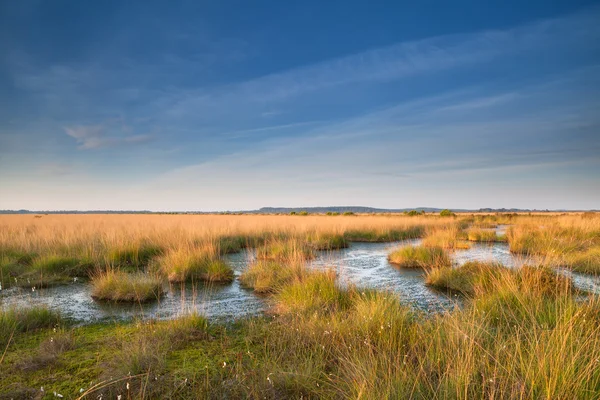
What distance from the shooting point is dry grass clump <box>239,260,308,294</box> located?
844cm

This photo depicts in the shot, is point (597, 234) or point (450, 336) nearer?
point (450, 336)

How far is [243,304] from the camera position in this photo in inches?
292

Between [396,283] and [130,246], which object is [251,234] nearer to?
[130,246]

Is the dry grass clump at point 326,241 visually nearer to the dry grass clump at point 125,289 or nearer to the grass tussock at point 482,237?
the grass tussock at point 482,237

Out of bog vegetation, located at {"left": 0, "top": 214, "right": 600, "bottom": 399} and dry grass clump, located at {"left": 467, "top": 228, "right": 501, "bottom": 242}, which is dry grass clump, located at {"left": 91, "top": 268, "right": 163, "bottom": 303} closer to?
bog vegetation, located at {"left": 0, "top": 214, "right": 600, "bottom": 399}

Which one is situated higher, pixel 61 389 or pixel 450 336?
pixel 450 336

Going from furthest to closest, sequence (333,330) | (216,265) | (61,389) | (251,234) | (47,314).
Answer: (251,234), (216,265), (47,314), (333,330), (61,389)

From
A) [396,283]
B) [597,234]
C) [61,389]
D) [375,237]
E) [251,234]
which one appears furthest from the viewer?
[375,237]

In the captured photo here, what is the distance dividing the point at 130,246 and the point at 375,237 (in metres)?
14.2

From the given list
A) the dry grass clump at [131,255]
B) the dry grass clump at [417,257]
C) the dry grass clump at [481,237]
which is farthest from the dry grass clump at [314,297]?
the dry grass clump at [481,237]

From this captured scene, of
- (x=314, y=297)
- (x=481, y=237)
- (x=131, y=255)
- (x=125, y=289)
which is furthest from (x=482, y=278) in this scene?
(x=481, y=237)

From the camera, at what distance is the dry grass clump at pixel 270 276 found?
27.7 ft

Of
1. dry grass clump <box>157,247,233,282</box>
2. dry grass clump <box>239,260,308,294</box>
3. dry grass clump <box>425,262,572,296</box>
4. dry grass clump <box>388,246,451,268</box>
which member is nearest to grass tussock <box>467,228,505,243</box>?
dry grass clump <box>388,246,451,268</box>

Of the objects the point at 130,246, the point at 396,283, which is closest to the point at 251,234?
the point at 130,246
